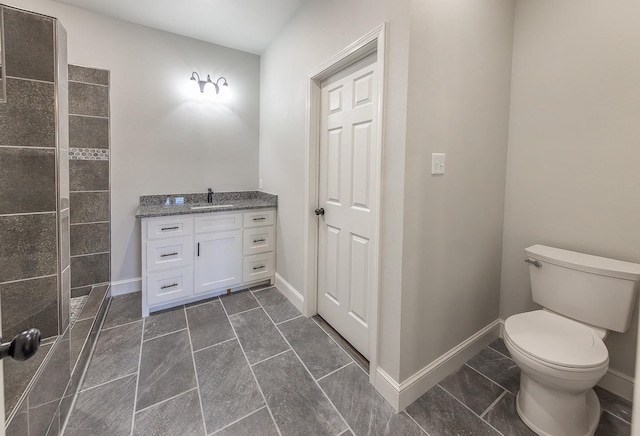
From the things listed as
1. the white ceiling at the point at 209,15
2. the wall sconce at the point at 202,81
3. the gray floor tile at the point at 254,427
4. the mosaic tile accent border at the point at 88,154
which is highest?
the white ceiling at the point at 209,15

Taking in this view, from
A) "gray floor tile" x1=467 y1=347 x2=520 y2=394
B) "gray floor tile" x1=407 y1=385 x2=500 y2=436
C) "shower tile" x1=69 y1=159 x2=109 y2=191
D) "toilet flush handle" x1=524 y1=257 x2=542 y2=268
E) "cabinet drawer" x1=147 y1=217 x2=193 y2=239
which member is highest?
"shower tile" x1=69 y1=159 x2=109 y2=191

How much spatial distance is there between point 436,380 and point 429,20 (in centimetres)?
199

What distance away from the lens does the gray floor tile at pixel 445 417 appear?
4.52 feet

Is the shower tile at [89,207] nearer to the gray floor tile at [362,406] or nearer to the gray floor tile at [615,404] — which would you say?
the gray floor tile at [362,406]

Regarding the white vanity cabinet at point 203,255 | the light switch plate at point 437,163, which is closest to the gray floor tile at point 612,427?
the light switch plate at point 437,163

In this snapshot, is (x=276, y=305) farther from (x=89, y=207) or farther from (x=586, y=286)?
(x=586, y=286)

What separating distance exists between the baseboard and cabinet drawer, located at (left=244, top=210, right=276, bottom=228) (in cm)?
125

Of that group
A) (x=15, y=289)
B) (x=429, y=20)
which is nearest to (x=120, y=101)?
(x=15, y=289)

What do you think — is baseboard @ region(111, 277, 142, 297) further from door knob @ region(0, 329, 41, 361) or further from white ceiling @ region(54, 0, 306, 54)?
door knob @ region(0, 329, 41, 361)

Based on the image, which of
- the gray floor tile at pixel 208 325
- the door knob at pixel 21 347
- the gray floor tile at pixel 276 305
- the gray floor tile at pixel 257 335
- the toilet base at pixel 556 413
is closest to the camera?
the door knob at pixel 21 347

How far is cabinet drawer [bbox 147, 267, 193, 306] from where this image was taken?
240 cm

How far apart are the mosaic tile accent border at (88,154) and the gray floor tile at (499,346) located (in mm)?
3604

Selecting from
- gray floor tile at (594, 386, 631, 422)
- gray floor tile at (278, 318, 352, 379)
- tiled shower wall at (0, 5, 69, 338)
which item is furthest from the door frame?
tiled shower wall at (0, 5, 69, 338)

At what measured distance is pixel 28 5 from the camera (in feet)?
7.43
